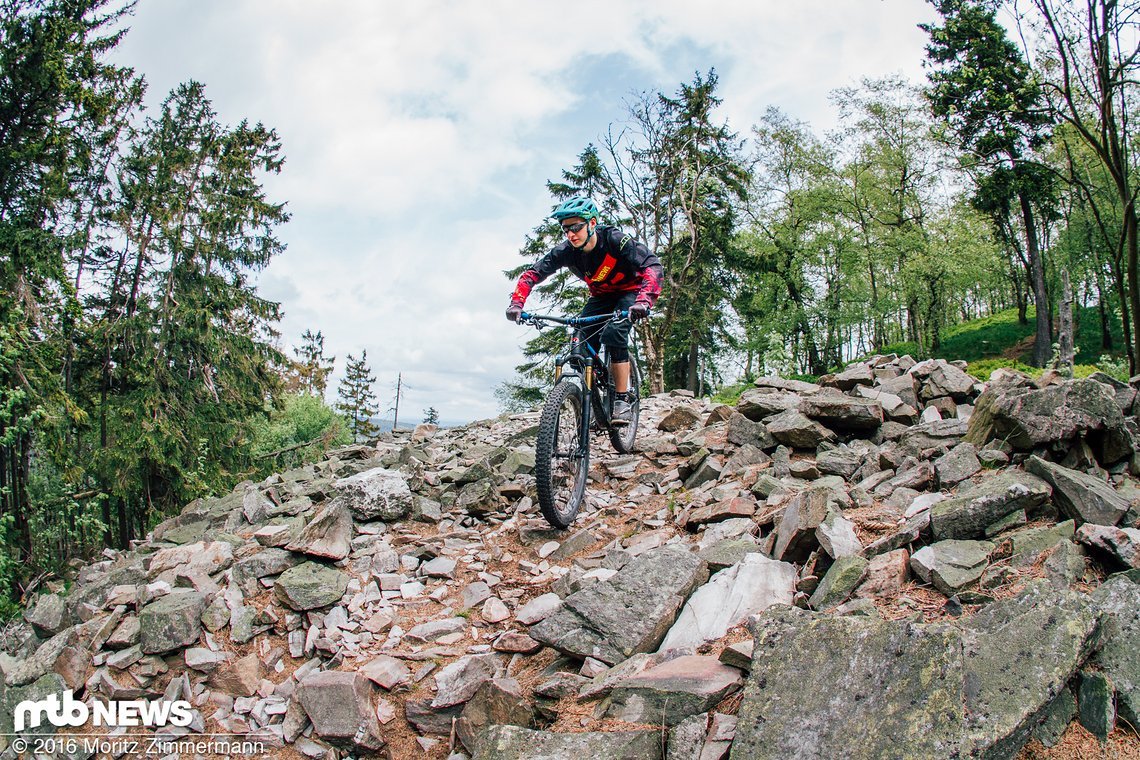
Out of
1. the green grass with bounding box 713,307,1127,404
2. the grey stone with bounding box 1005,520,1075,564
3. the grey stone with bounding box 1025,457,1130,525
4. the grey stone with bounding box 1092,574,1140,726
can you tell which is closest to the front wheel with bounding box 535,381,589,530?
the grey stone with bounding box 1005,520,1075,564

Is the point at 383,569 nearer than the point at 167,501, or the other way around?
the point at 383,569

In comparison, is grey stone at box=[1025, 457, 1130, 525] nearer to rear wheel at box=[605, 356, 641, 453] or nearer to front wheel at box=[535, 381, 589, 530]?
front wheel at box=[535, 381, 589, 530]

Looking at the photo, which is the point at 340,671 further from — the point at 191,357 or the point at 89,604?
the point at 191,357

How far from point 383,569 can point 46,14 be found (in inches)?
810

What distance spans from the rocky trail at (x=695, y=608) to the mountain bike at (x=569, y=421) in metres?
0.41

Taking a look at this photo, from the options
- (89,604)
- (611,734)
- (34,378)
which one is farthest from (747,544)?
(34,378)

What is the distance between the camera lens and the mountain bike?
5.29 meters

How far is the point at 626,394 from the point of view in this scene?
7.04m

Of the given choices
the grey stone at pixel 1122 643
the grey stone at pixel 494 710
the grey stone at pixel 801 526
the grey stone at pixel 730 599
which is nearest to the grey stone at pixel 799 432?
the grey stone at pixel 801 526

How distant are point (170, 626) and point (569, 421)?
11.6ft

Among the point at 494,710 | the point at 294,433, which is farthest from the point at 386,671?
the point at 294,433

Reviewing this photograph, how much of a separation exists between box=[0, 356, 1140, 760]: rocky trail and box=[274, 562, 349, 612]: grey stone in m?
0.02

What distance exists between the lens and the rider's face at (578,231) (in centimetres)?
593

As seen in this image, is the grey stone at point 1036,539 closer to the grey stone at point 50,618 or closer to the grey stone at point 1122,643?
the grey stone at point 1122,643
